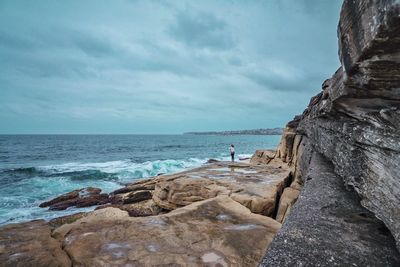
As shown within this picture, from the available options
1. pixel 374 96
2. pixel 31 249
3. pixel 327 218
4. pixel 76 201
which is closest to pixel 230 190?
pixel 327 218

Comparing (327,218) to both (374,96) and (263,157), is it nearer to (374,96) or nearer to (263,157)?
(374,96)

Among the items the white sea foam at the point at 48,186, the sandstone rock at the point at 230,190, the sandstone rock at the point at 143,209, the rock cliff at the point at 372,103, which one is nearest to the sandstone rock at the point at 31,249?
the rock cliff at the point at 372,103

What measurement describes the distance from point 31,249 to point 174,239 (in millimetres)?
3603

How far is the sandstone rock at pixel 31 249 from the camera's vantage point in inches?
220

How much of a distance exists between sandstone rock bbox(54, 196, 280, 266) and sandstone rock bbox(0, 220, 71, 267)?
26cm

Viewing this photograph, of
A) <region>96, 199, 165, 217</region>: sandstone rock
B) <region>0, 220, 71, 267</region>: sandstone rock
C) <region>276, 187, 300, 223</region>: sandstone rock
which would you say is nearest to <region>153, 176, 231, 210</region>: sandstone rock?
<region>96, 199, 165, 217</region>: sandstone rock

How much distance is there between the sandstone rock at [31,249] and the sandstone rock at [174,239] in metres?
0.26

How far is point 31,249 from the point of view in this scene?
6.27 meters

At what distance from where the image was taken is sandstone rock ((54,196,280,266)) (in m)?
5.52

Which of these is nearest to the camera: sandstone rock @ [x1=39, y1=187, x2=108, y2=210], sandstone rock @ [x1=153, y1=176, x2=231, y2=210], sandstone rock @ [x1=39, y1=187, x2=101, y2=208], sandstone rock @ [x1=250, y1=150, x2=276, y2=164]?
sandstone rock @ [x1=153, y1=176, x2=231, y2=210]

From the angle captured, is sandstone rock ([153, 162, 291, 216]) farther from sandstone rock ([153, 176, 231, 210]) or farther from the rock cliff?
the rock cliff

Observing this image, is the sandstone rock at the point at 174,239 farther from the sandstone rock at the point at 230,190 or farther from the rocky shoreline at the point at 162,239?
the sandstone rock at the point at 230,190

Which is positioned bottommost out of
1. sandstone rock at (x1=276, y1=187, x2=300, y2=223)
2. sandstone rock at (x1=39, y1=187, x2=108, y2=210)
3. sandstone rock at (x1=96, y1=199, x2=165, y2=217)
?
sandstone rock at (x1=39, y1=187, x2=108, y2=210)

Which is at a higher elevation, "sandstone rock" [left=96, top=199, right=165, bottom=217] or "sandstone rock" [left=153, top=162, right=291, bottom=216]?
"sandstone rock" [left=153, top=162, right=291, bottom=216]
